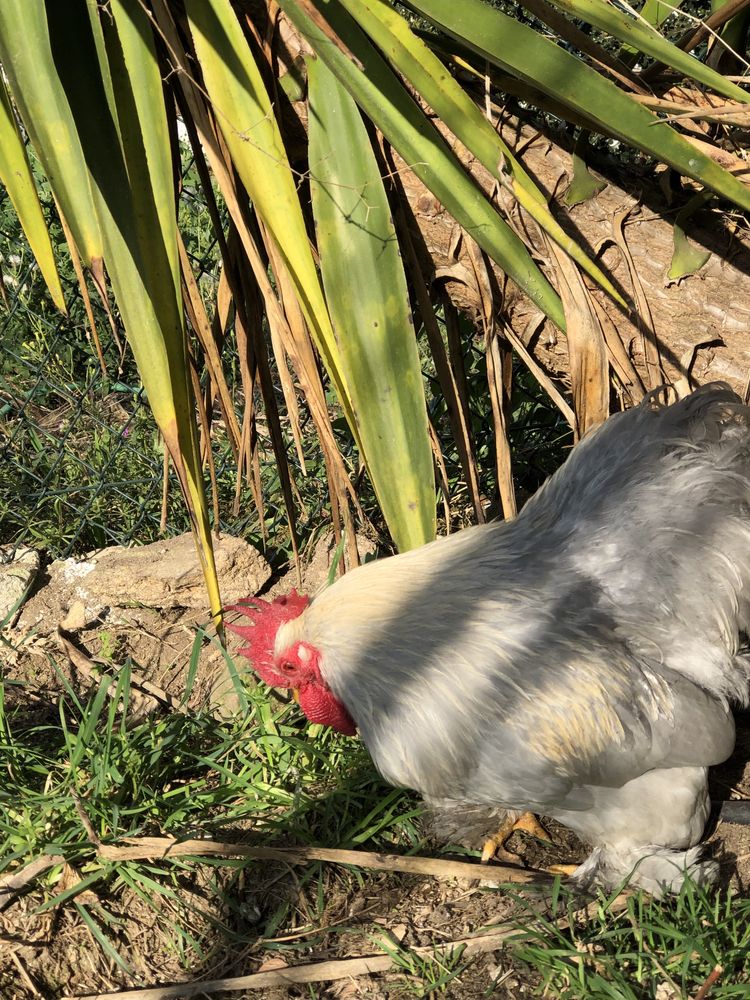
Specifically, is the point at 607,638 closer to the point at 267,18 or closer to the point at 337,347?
the point at 337,347

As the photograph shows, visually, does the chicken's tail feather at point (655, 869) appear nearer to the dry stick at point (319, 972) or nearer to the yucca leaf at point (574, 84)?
the dry stick at point (319, 972)

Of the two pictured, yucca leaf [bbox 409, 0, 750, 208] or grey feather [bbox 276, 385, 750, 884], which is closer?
yucca leaf [bbox 409, 0, 750, 208]

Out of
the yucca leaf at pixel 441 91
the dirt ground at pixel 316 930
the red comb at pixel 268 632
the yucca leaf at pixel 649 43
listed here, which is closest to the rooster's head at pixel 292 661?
the red comb at pixel 268 632

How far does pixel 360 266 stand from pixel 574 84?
0.64 meters

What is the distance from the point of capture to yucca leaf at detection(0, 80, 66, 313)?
205cm

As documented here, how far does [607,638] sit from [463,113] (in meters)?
1.28

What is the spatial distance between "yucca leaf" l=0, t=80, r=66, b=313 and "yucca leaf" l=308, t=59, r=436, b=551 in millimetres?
637

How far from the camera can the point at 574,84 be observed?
1.89m

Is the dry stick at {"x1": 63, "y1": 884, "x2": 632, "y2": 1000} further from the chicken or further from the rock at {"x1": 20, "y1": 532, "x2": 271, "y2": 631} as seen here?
the rock at {"x1": 20, "y1": 532, "x2": 271, "y2": 631}

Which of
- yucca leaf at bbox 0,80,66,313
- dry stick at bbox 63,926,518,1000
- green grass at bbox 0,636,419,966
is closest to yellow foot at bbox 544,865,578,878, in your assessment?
dry stick at bbox 63,926,518,1000

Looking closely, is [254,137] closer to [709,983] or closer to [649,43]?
[649,43]

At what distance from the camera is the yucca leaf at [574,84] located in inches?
74.2

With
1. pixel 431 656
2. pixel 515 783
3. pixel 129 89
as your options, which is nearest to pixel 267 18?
pixel 129 89

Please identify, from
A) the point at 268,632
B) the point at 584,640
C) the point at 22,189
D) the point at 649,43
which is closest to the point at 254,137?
the point at 22,189
